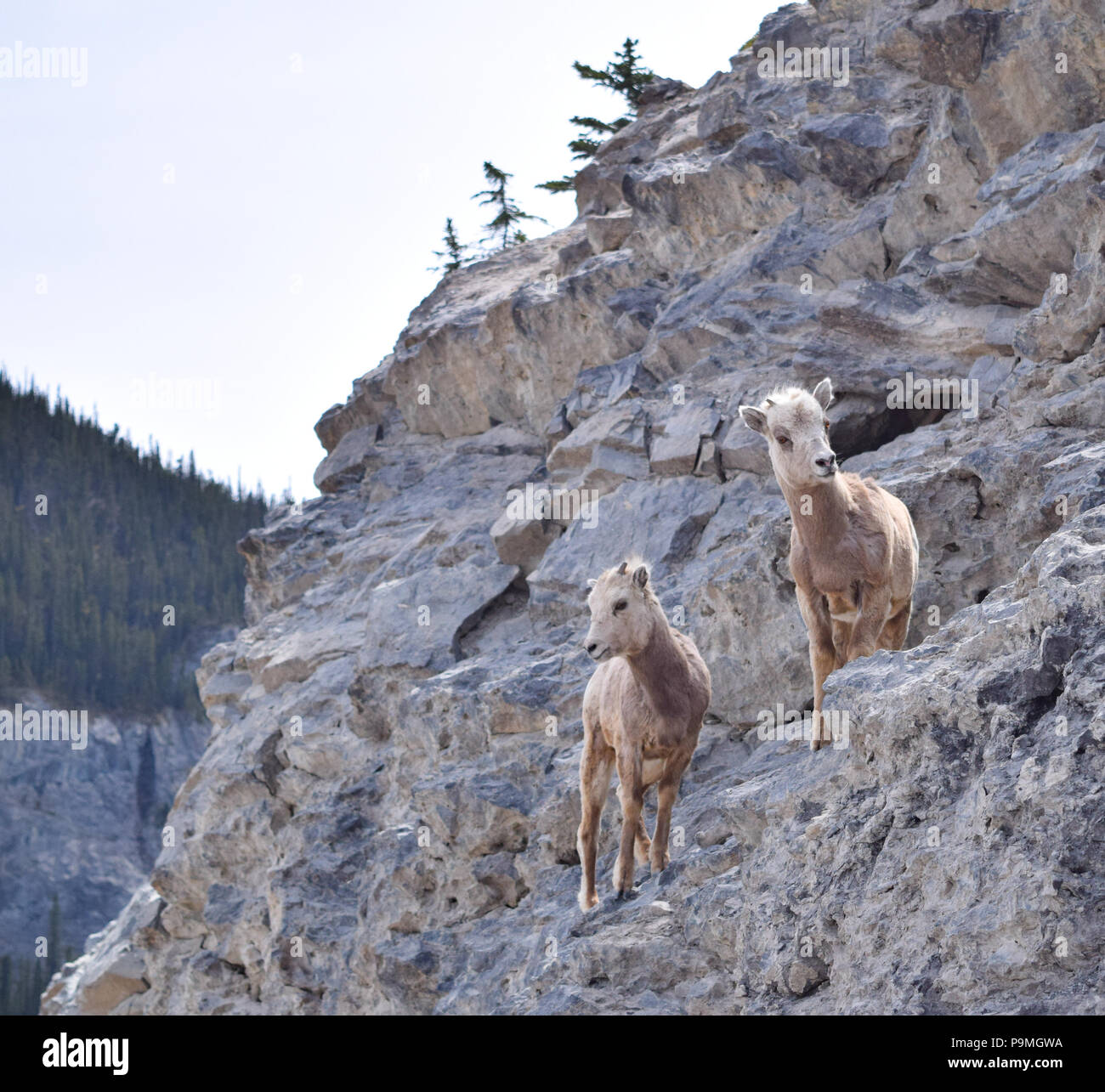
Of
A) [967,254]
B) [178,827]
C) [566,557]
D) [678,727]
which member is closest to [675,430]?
[566,557]

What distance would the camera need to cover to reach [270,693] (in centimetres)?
2586

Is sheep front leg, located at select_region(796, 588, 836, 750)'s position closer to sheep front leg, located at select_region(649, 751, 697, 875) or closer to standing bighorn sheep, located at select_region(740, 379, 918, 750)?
standing bighorn sheep, located at select_region(740, 379, 918, 750)

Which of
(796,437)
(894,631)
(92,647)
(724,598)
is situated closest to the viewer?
(796,437)

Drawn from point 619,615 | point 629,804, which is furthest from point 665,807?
point 619,615

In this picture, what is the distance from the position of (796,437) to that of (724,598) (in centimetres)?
490

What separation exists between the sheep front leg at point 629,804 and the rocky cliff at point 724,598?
322 millimetres

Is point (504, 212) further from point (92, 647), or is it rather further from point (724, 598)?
point (92, 647)

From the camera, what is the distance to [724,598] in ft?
48.2

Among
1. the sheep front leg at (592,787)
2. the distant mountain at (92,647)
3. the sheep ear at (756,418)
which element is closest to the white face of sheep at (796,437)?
the sheep ear at (756,418)

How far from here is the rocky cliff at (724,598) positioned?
777 centimetres

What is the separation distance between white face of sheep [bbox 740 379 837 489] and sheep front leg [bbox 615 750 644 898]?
2994 millimetres

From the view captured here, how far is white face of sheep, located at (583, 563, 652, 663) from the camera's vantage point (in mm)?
10641

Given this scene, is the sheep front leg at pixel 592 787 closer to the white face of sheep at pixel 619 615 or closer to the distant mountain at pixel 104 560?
the white face of sheep at pixel 619 615

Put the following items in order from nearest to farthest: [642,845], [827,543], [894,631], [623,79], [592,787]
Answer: [827,543] < [894,631] < [642,845] < [592,787] < [623,79]
